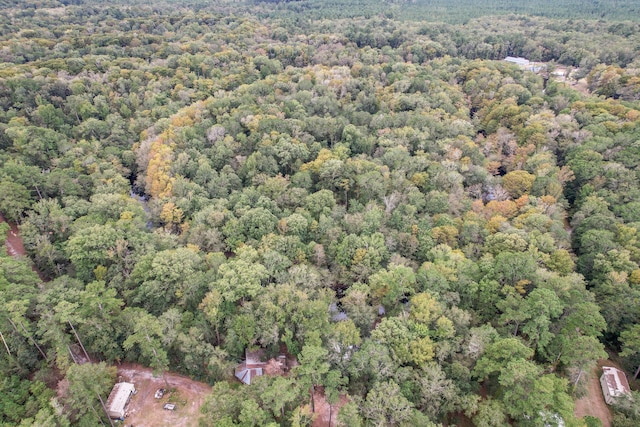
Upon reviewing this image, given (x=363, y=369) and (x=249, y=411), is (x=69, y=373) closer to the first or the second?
(x=249, y=411)

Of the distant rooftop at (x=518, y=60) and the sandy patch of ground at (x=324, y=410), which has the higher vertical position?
the distant rooftop at (x=518, y=60)

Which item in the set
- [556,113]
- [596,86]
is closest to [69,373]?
[556,113]

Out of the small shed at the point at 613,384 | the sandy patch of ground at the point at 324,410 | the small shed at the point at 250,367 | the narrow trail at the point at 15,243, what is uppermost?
the narrow trail at the point at 15,243

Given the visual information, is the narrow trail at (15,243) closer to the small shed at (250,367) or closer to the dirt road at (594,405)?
the small shed at (250,367)

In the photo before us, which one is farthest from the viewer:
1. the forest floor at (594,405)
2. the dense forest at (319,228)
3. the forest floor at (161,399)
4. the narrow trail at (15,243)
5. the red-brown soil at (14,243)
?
the red-brown soil at (14,243)

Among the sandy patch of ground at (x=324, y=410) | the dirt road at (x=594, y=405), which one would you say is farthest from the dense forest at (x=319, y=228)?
the sandy patch of ground at (x=324, y=410)

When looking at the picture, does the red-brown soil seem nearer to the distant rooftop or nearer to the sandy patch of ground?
the sandy patch of ground
